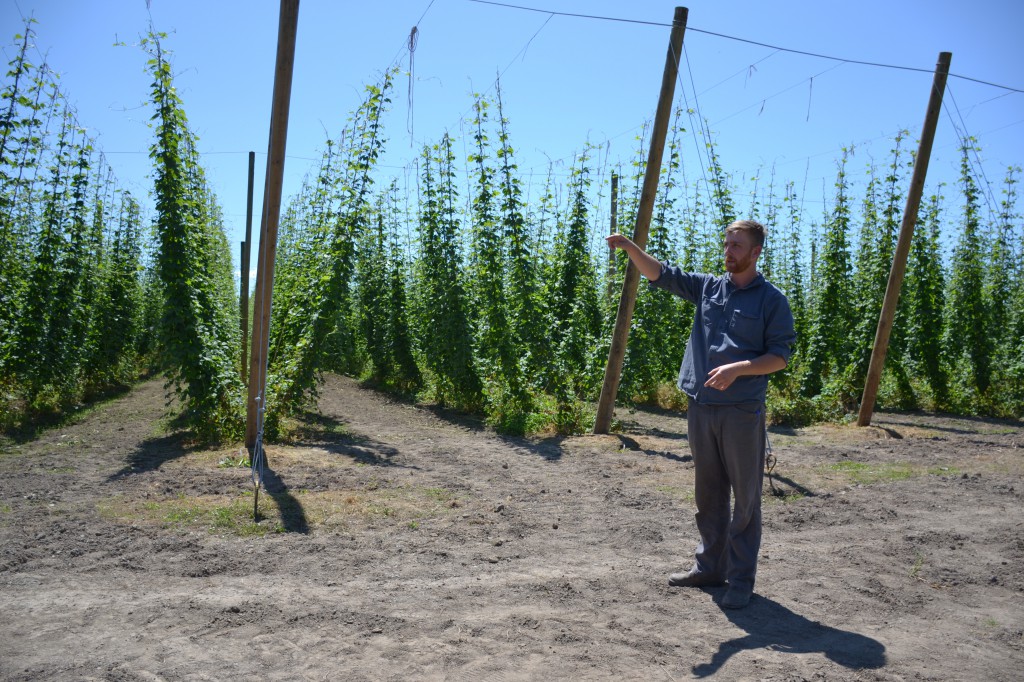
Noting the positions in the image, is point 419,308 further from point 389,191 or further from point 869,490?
point 869,490

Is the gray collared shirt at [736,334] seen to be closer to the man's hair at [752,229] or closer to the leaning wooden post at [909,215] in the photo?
the man's hair at [752,229]

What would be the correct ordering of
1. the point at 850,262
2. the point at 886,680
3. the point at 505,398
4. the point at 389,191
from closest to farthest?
the point at 886,680
the point at 505,398
the point at 850,262
the point at 389,191

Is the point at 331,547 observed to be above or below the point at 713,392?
below

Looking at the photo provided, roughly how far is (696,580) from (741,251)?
1780mm

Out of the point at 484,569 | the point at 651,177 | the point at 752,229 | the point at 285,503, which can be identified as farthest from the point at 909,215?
the point at 285,503

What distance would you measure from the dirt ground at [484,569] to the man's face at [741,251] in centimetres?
174

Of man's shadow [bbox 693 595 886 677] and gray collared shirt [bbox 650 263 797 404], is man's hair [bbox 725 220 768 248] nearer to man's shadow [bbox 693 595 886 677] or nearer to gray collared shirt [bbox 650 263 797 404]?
gray collared shirt [bbox 650 263 797 404]

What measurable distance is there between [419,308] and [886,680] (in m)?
10.3

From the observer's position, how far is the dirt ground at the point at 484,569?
3197mm

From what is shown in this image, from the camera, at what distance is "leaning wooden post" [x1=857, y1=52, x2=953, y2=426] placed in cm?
892

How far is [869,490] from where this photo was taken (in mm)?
6305

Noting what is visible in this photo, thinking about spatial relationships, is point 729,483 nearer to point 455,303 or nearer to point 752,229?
point 752,229

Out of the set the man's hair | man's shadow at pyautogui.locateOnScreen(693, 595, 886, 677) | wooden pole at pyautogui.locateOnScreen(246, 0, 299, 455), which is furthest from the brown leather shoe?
wooden pole at pyautogui.locateOnScreen(246, 0, 299, 455)

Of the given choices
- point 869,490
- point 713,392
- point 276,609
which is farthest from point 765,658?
point 869,490
